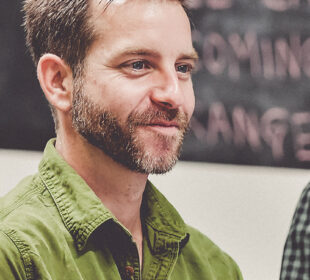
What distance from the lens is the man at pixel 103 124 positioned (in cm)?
107

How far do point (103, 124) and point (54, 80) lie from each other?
0.14 meters

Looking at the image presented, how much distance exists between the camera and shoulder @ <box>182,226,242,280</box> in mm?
1278

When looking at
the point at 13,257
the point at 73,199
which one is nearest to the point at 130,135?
the point at 73,199

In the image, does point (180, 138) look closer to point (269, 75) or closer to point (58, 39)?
point (58, 39)

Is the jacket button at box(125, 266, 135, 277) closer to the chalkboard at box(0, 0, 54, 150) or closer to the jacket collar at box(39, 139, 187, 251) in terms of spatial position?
the jacket collar at box(39, 139, 187, 251)

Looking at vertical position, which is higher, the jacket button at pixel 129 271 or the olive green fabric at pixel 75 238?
the olive green fabric at pixel 75 238

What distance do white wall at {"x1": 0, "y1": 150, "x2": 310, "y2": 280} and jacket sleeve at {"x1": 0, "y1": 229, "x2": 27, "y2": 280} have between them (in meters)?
0.74

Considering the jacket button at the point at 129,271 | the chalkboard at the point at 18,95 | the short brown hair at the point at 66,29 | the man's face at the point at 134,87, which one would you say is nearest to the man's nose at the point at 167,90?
the man's face at the point at 134,87

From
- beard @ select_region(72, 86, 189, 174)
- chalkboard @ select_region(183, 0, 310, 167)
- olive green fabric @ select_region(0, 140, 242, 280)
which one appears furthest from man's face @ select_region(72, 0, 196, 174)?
chalkboard @ select_region(183, 0, 310, 167)

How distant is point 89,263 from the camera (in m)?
1.05

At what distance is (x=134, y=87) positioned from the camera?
108 centimetres

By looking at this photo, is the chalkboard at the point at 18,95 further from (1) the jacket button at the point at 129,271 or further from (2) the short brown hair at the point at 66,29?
(1) the jacket button at the point at 129,271

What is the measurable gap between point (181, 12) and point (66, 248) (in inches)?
19.4

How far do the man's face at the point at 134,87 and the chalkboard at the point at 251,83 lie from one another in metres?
0.53
